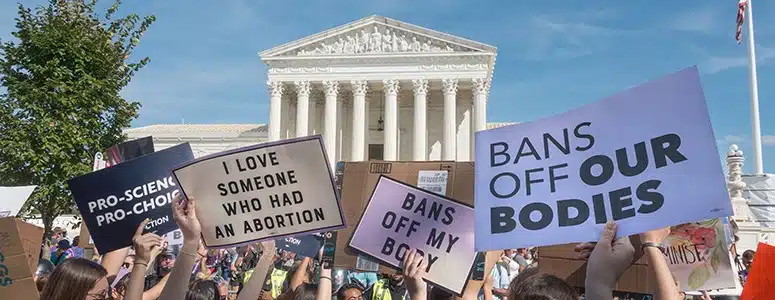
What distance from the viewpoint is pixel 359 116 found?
46.3 m

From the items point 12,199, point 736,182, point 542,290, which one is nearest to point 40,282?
point 12,199

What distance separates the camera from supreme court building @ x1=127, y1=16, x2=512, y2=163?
149 ft

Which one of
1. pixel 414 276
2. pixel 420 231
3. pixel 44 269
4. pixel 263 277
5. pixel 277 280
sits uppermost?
pixel 420 231

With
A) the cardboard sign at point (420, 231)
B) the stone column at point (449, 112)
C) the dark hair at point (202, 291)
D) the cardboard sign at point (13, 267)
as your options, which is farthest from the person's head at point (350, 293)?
the stone column at point (449, 112)

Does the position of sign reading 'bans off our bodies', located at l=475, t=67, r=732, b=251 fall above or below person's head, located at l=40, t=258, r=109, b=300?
above

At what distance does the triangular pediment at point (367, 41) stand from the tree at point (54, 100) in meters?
31.4

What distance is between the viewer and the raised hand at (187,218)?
10.6 feet

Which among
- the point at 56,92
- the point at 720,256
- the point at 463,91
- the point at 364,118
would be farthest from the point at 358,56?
the point at 720,256

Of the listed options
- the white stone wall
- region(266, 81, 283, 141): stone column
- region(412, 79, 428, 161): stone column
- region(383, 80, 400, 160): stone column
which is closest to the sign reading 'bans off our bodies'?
region(383, 80, 400, 160): stone column

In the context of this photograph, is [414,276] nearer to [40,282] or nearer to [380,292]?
[40,282]

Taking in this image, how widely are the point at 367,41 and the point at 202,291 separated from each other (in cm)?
4460

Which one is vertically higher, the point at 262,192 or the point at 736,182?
the point at 262,192

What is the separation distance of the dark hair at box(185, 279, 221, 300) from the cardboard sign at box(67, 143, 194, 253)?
58 cm

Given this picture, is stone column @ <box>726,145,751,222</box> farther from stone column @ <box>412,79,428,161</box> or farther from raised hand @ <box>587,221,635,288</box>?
stone column @ <box>412,79,428,161</box>
